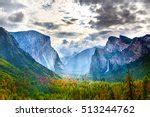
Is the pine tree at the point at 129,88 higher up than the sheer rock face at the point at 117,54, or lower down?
lower down

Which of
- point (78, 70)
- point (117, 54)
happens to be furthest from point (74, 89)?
point (117, 54)

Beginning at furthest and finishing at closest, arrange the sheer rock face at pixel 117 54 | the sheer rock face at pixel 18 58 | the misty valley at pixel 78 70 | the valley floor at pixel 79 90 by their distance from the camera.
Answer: the sheer rock face at pixel 18 58 < the sheer rock face at pixel 117 54 < the misty valley at pixel 78 70 < the valley floor at pixel 79 90

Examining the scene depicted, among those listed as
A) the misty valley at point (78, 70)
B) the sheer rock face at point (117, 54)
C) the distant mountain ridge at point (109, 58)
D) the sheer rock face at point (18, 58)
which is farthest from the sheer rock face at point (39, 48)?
the sheer rock face at point (117, 54)

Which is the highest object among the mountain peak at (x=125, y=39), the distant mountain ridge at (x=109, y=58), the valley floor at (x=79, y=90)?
the mountain peak at (x=125, y=39)

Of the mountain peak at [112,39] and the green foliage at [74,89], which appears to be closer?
the green foliage at [74,89]

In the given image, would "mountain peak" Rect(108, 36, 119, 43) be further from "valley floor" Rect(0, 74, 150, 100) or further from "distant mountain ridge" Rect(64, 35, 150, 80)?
"valley floor" Rect(0, 74, 150, 100)

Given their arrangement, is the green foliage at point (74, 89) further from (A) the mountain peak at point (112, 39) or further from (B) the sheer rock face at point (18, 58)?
(A) the mountain peak at point (112, 39)

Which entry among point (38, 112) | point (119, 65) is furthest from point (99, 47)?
point (38, 112)

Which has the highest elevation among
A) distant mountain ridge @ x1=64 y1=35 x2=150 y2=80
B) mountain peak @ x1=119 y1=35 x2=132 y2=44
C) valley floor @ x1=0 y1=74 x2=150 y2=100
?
mountain peak @ x1=119 y1=35 x2=132 y2=44

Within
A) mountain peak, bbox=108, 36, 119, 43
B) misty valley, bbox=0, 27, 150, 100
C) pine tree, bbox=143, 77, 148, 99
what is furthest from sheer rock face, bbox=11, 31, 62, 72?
pine tree, bbox=143, 77, 148, 99

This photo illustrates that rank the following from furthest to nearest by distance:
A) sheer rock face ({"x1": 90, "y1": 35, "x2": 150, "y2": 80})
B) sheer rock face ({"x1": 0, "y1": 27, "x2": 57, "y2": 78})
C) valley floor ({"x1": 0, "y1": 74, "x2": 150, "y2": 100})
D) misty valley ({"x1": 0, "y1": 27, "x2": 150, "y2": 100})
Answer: sheer rock face ({"x1": 0, "y1": 27, "x2": 57, "y2": 78}) < sheer rock face ({"x1": 90, "y1": 35, "x2": 150, "y2": 80}) < misty valley ({"x1": 0, "y1": 27, "x2": 150, "y2": 100}) < valley floor ({"x1": 0, "y1": 74, "x2": 150, "y2": 100})
